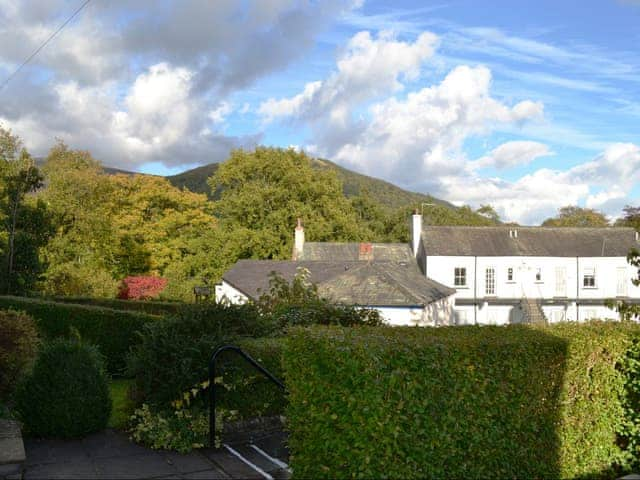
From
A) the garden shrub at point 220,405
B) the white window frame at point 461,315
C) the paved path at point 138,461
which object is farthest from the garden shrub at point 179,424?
the white window frame at point 461,315

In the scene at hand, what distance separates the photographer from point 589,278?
54.3 meters

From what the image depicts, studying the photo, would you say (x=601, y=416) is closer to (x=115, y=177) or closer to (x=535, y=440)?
(x=535, y=440)

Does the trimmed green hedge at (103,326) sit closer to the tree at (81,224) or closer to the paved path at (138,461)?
the paved path at (138,461)

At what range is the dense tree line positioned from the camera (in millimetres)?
46500

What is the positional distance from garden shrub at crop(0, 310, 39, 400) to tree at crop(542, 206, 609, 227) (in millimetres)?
83466

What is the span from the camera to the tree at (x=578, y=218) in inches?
3462

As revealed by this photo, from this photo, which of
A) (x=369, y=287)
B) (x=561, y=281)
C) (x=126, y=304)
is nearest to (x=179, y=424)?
(x=126, y=304)

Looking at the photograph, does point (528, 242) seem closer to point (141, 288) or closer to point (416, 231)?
point (416, 231)

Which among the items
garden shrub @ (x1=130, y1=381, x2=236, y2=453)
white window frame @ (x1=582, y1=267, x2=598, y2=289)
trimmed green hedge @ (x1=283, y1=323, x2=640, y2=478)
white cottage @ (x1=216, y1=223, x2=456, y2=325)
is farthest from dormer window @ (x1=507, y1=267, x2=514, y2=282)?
garden shrub @ (x1=130, y1=381, x2=236, y2=453)

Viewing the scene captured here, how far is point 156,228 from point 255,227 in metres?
9.07

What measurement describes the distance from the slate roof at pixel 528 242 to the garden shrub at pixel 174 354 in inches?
1718

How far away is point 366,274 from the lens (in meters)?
31.6

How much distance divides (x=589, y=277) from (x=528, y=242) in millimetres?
5850

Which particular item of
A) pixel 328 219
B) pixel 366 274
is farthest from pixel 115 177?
pixel 366 274
